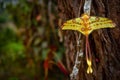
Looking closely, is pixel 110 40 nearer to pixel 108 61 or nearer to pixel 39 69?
pixel 108 61

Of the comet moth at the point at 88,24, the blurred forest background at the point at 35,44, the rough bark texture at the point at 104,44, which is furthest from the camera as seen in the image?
the blurred forest background at the point at 35,44

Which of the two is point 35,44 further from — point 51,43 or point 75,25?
point 75,25

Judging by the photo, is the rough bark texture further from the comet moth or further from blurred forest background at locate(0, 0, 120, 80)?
the comet moth

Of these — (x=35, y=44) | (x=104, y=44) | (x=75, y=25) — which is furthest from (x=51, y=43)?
(x=75, y=25)

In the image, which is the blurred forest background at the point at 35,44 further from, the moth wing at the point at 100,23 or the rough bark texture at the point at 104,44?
the moth wing at the point at 100,23

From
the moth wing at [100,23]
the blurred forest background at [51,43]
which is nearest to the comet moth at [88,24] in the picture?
the moth wing at [100,23]
